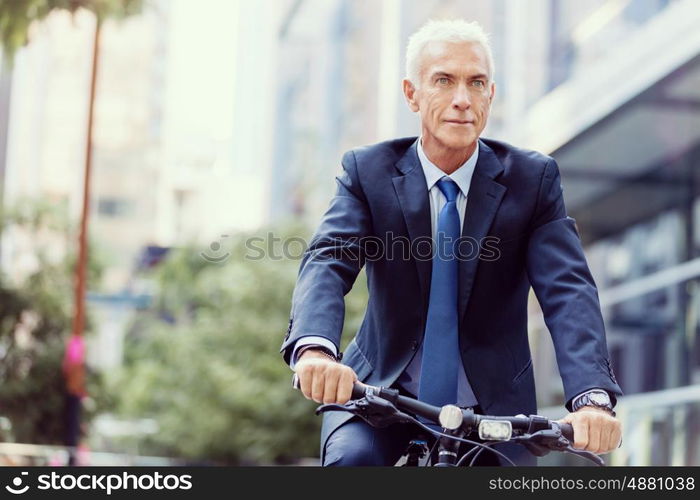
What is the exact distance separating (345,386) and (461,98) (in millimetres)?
830

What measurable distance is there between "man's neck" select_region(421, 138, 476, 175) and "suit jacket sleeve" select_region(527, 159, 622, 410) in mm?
213

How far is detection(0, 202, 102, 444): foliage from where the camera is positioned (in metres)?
18.6

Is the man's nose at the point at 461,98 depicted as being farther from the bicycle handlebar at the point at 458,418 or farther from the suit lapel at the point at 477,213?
the bicycle handlebar at the point at 458,418

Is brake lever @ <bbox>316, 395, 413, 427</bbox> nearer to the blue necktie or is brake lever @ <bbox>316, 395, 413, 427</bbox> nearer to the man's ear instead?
the blue necktie

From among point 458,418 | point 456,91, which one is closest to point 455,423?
→ point 458,418

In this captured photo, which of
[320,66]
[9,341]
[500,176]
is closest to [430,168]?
[500,176]

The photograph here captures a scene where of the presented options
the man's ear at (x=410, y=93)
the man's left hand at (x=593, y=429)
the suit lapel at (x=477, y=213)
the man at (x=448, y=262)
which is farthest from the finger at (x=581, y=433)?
the man's ear at (x=410, y=93)

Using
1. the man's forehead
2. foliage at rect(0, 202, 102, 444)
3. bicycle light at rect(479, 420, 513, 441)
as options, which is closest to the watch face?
bicycle light at rect(479, 420, 513, 441)

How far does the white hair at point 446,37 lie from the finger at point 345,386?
89 cm

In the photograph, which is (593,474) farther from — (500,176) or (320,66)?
(320,66)

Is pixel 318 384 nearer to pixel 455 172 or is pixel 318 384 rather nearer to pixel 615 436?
pixel 615 436

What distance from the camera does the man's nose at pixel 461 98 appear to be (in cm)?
322

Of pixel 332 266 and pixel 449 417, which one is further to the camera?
pixel 332 266

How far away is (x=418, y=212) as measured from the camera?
10.8 feet
